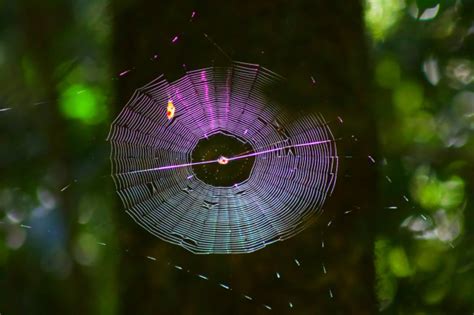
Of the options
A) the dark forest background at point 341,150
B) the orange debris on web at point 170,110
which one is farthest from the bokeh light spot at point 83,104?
the orange debris on web at point 170,110

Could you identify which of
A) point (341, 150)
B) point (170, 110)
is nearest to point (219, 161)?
point (170, 110)

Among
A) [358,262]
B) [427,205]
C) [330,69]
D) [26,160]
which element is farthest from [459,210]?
[26,160]

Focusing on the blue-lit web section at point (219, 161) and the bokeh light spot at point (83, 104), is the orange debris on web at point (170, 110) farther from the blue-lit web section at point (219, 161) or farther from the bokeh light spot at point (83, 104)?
the bokeh light spot at point (83, 104)

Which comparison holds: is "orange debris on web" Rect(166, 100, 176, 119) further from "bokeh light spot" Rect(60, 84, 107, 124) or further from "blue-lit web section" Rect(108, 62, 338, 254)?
"bokeh light spot" Rect(60, 84, 107, 124)

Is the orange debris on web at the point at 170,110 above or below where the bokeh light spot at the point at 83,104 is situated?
above

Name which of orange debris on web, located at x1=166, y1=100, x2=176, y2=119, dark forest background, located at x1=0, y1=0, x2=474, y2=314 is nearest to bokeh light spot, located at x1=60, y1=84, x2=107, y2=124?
dark forest background, located at x1=0, y1=0, x2=474, y2=314

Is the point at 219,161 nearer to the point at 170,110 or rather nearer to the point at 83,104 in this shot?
the point at 170,110
